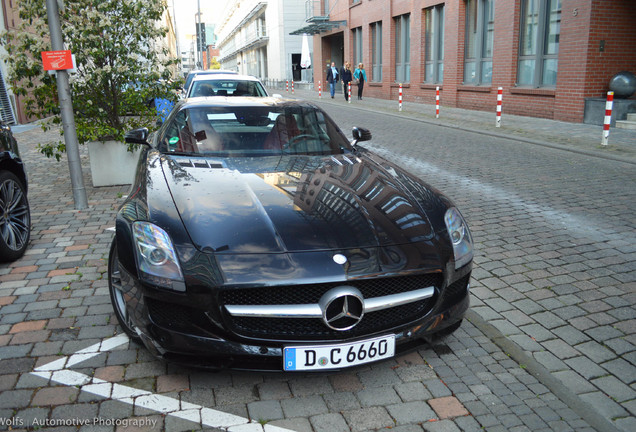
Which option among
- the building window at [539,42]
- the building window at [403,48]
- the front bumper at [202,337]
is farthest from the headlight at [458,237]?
the building window at [403,48]

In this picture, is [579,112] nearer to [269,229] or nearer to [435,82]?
[435,82]

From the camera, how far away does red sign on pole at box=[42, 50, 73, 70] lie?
21.0ft

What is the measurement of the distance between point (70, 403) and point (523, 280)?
329cm

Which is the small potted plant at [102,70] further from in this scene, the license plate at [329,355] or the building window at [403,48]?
the building window at [403,48]

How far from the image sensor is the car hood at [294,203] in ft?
9.10

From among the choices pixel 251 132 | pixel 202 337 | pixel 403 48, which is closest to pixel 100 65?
pixel 251 132

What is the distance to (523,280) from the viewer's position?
429 cm

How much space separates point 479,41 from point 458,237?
56.0ft

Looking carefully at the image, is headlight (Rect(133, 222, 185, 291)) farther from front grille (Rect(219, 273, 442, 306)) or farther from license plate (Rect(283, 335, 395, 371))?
license plate (Rect(283, 335, 395, 371))

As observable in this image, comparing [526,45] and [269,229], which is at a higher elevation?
[526,45]

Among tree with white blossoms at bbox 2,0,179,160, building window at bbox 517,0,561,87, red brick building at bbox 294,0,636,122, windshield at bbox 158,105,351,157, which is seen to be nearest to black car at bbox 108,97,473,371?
windshield at bbox 158,105,351,157

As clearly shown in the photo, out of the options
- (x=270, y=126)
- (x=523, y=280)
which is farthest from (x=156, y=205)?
(x=523, y=280)

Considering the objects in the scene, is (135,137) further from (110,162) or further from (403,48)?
(403,48)

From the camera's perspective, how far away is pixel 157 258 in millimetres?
2695
